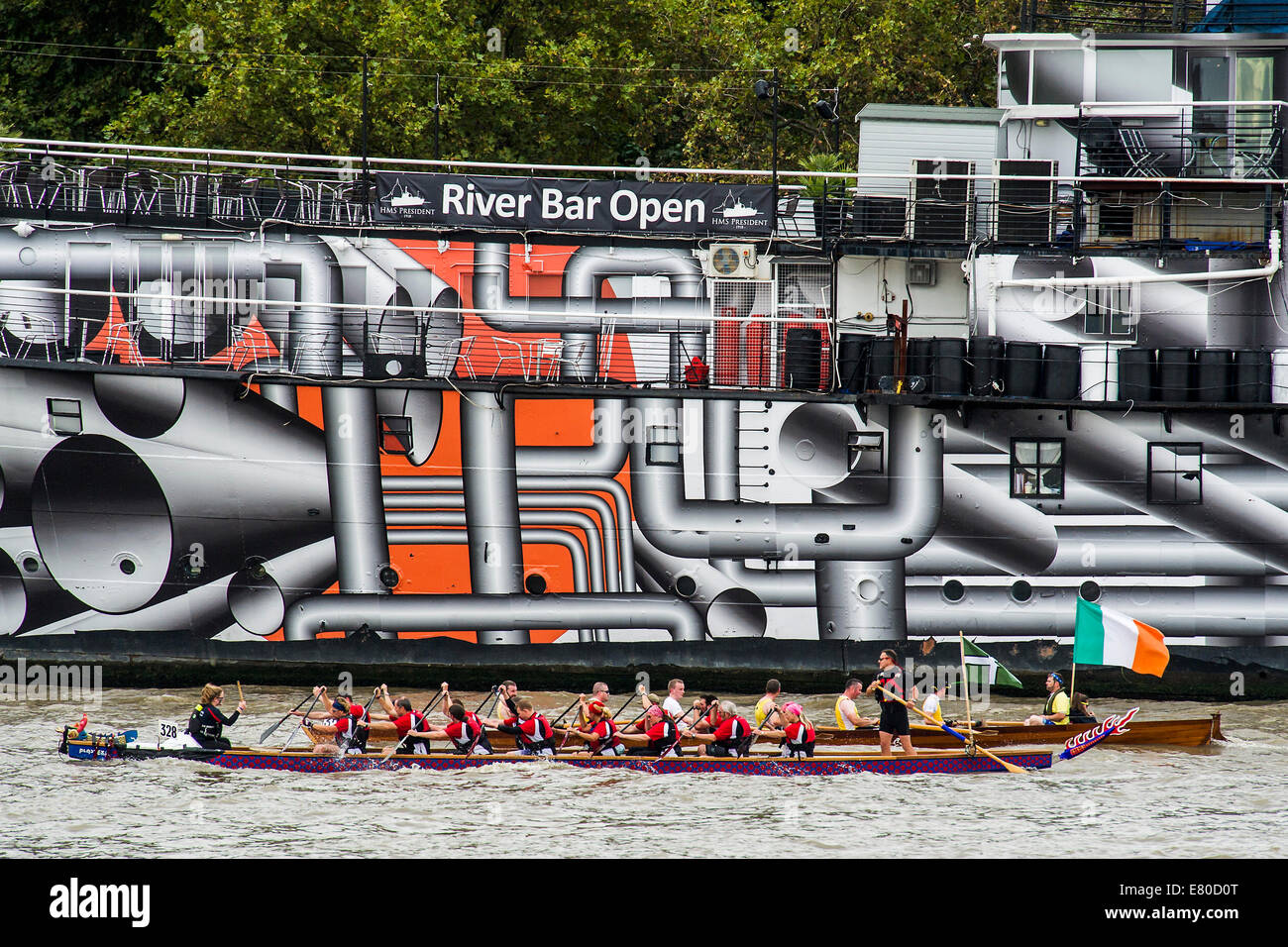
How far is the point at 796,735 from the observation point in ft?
75.0

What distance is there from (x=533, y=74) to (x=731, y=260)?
14.7 meters

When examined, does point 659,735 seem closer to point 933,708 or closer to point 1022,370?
point 933,708

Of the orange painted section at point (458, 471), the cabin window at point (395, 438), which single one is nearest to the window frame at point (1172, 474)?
the orange painted section at point (458, 471)

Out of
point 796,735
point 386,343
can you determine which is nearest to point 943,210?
point 386,343

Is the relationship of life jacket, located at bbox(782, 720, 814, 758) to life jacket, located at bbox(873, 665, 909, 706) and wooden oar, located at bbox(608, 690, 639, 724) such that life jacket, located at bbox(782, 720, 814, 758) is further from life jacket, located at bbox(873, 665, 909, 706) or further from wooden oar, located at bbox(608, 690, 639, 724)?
wooden oar, located at bbox(608, 690, 639, 724)

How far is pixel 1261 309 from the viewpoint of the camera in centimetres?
2745

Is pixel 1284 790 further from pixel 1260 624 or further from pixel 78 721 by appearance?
pixel 78 721

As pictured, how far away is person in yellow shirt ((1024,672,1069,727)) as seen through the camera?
933 inches

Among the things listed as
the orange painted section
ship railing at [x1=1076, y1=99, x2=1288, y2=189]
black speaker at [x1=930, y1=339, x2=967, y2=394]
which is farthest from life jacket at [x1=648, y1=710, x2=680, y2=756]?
ship railing at [x1=1076, y1=99, x2=1288, y2=189]

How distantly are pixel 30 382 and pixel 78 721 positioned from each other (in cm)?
575

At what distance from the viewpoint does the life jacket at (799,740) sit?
2288 centimetres

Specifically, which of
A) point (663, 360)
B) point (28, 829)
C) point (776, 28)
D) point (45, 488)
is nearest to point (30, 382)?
point (45, 488)
